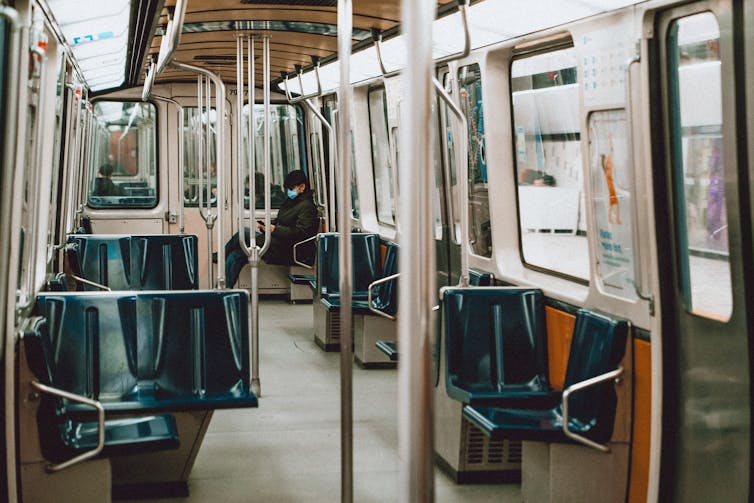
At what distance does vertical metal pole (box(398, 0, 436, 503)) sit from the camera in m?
1.50

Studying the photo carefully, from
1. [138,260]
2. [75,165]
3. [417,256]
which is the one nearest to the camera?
[417,256]

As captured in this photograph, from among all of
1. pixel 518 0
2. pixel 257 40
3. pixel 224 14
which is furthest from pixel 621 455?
pixel 257 40

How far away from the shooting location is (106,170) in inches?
417

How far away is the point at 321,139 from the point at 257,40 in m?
3.56

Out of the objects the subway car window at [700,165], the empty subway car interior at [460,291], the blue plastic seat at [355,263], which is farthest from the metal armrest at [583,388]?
the blue plastic seat at [355,263]

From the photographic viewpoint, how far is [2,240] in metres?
3.09

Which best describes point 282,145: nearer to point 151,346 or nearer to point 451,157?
point 451,157

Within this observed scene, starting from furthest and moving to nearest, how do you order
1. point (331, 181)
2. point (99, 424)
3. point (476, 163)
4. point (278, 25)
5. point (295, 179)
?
point (295, 179) < point (331, 181) < point (278, 25) < point (476, 163) < point (99, 424)

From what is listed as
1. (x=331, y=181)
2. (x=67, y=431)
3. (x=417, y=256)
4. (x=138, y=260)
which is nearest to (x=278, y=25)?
(x=138, y=260)

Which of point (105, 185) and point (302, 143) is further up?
point (302, 143)

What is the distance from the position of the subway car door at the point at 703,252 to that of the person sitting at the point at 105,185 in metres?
8.16

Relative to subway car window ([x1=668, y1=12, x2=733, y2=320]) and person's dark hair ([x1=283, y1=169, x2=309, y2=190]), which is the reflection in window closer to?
person's dark hair ([x1=283, y1=169, x2=309, y2=190])

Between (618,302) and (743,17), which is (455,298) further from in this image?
(743,17)

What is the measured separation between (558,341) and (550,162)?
1.02 metres
